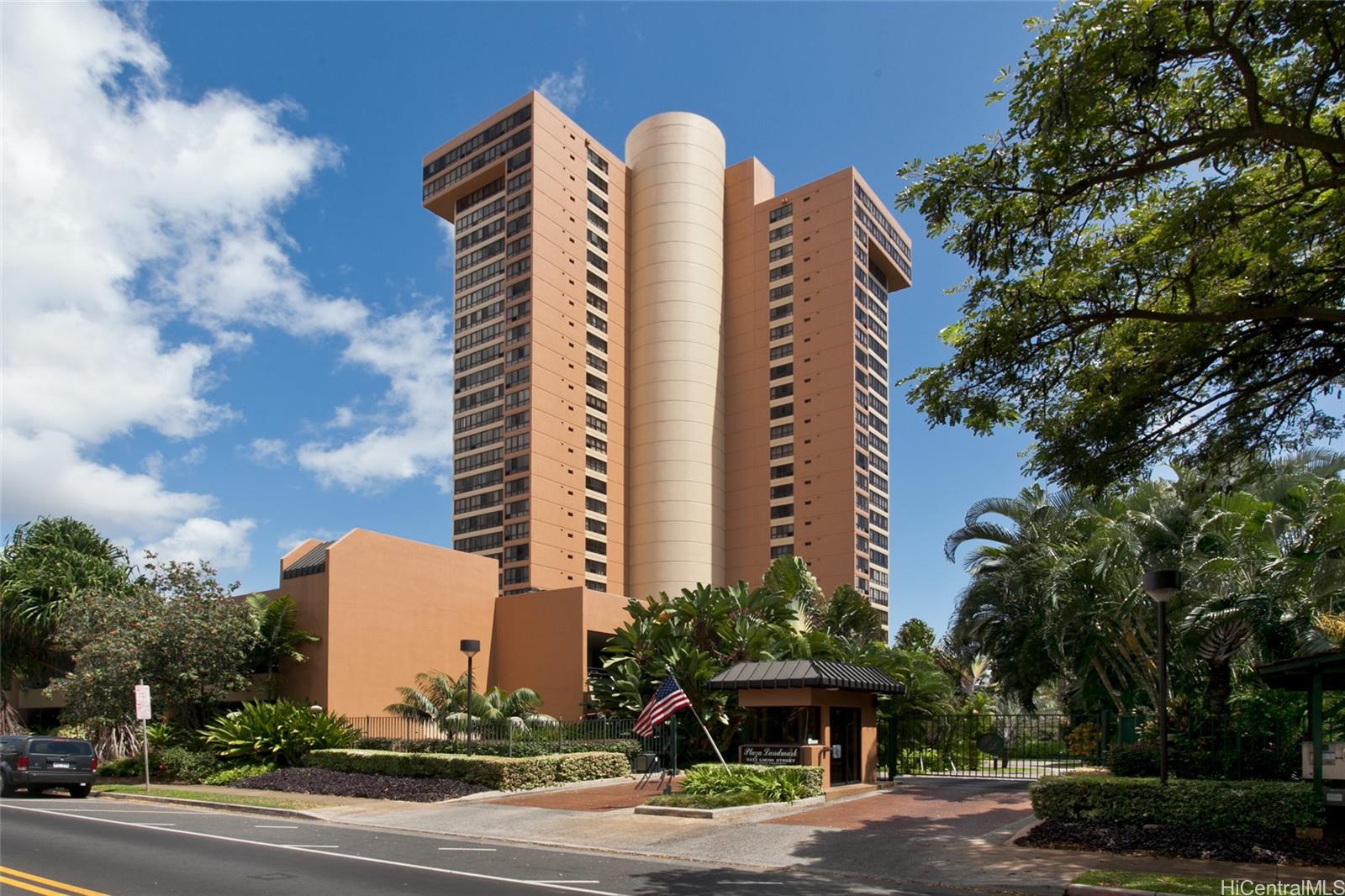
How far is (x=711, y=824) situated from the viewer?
18188 mm

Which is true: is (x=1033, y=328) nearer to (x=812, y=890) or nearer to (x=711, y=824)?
(x=812, y=890)

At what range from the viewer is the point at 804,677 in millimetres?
22781

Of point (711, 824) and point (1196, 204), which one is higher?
point (1196, 204)

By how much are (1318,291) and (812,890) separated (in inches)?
366

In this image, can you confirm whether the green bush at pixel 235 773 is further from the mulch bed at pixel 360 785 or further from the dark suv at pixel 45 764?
the dark suv at pixel 45 764

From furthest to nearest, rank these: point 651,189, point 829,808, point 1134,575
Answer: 1. point 651,189
2. point 1134,575
3. point 829,808

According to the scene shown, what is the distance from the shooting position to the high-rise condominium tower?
278ft

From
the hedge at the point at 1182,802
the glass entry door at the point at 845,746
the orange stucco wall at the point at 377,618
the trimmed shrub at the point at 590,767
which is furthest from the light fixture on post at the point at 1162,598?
the orange stucco wall at the point at 377,618

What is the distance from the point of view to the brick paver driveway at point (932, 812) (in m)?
17.7

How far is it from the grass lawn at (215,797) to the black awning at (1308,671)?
17780 mm

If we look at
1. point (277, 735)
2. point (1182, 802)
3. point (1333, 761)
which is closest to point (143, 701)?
point (277, 735)

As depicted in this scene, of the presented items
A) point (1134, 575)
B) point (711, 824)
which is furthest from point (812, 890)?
point (1134, 575)

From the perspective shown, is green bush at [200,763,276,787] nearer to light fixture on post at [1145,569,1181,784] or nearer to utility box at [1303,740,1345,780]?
light fixture on post at [1145,569,1181,784]

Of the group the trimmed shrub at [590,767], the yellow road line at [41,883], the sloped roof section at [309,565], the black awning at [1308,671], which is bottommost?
the trimmed shrub at [590,767]
